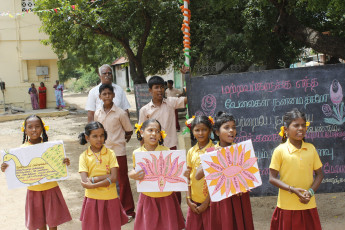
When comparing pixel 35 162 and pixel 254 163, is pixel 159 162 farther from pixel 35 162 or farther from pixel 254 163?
pixel 35 162

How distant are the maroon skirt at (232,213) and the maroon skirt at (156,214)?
0.41m

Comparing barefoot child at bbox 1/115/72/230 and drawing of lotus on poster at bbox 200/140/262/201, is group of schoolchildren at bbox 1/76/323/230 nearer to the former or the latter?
barefoot child at bbox 1/115/72/230

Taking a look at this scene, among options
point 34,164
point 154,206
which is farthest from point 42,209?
point 154,206

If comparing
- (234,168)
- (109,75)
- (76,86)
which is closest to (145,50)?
(109,75)

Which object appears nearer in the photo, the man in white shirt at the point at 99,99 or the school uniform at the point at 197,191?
Answer: the school uniform at the point at 197,191

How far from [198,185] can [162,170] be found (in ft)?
1.18

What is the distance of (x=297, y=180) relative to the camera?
2.98 m

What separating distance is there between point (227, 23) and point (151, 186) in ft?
32.4

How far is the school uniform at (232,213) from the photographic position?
3.11m

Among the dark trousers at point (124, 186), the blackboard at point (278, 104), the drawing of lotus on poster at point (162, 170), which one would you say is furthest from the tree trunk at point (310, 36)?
the drawing of lotus on poster at point (162, 170)

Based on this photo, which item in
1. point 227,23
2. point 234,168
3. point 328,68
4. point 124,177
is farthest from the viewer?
point 227,23

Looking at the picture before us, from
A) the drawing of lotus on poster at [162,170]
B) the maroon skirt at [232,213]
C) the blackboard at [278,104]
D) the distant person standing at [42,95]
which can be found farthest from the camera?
the distant person standing at [42,95]

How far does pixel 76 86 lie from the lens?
4266 cm

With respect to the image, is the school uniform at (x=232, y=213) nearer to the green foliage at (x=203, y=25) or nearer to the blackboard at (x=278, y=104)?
the blackboard at (x=278, y=104)
